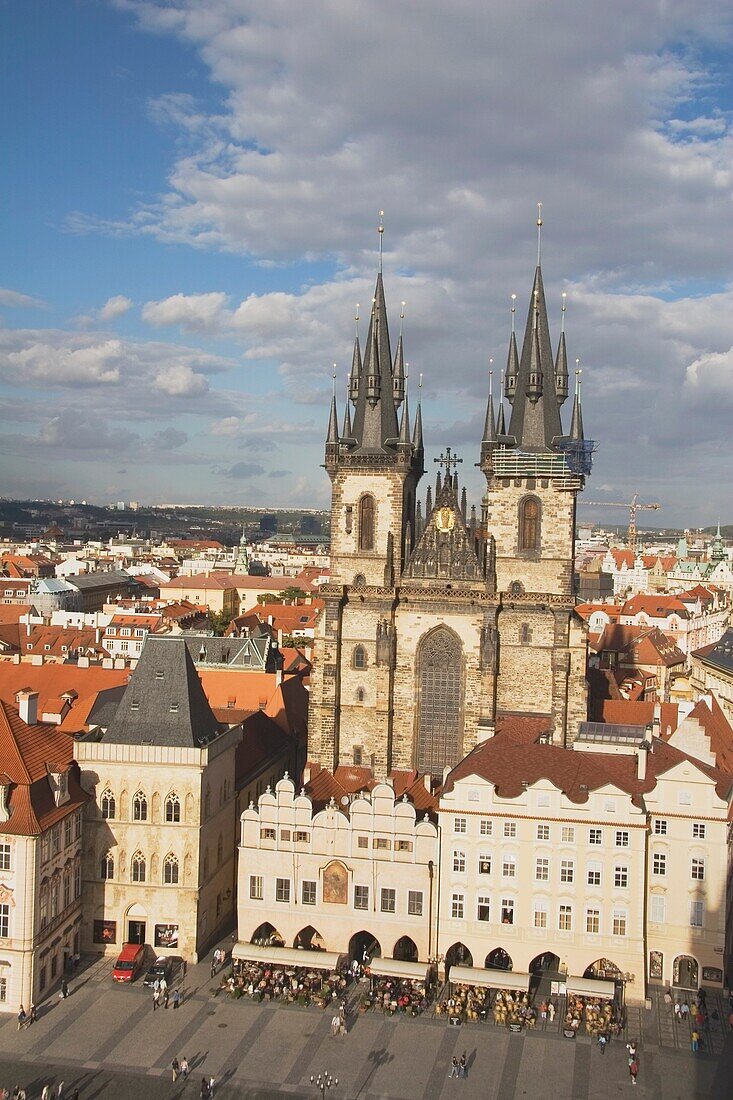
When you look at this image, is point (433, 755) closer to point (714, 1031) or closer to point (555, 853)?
point (555, 853)

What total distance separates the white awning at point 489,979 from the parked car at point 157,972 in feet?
44.3

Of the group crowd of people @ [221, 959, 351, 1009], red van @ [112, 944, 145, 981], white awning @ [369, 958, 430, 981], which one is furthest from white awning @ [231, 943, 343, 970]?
red van @ [112, 944, 145, 981]

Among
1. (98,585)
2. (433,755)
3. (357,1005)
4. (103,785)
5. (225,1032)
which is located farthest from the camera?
(98,585)

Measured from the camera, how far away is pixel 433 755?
66688 mm

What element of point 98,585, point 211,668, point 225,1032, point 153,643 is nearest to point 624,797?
point 225,1032

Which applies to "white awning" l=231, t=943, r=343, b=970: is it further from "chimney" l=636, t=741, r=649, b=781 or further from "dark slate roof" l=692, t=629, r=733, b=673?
"dark slate roof" l=692, t=629, r=733, b=673

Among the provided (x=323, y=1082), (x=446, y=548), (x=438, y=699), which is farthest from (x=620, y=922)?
(x=446, y=548)

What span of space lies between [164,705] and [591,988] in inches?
972

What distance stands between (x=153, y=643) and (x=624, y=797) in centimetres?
2501

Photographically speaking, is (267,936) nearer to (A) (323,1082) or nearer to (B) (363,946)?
(B) (363,946)

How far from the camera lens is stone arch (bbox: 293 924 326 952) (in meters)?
52.5

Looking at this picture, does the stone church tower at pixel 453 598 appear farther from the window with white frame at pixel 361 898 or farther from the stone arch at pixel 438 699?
the window with white frame at pixel 361 898

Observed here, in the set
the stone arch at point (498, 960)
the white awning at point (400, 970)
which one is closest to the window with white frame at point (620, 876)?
the stone arch at point (498, 960)

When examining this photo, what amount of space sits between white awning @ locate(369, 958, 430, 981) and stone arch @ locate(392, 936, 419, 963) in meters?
1.54
